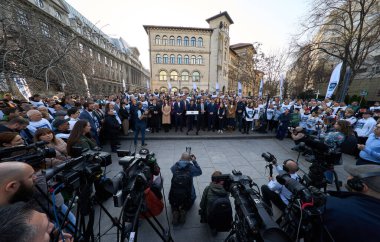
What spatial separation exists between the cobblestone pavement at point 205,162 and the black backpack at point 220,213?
0.48 m

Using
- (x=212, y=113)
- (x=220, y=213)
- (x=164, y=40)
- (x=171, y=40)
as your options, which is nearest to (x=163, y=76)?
(x=164, y=40)

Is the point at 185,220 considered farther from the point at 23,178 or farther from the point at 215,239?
the point at 23,178

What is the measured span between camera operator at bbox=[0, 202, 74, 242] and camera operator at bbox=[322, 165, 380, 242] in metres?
2.28

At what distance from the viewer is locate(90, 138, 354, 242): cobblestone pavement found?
118 inches

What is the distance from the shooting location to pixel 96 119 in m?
6.48

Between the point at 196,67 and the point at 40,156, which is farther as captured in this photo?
the point at 196,67

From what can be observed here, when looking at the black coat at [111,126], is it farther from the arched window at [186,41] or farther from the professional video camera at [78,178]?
the arched window at [186,41]

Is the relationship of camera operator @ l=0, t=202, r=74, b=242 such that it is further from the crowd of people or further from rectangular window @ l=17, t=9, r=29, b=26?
rectangular window @ l=17, t=9, r=29, b=26

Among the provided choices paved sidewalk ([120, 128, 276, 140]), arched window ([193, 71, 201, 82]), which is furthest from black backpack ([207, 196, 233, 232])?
arched window ([193, 71, 201, 82])

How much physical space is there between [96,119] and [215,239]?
609 centimetres

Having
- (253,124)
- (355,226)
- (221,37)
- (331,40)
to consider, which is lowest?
(253,124)

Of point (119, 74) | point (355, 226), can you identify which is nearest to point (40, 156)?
point (355, 226)

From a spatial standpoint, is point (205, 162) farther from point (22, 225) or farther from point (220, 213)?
point (22, 225)

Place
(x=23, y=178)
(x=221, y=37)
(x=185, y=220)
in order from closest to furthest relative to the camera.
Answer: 1. (x=23, y=178)
2. (x=185, y=220)
3. (x=221, y=37)
